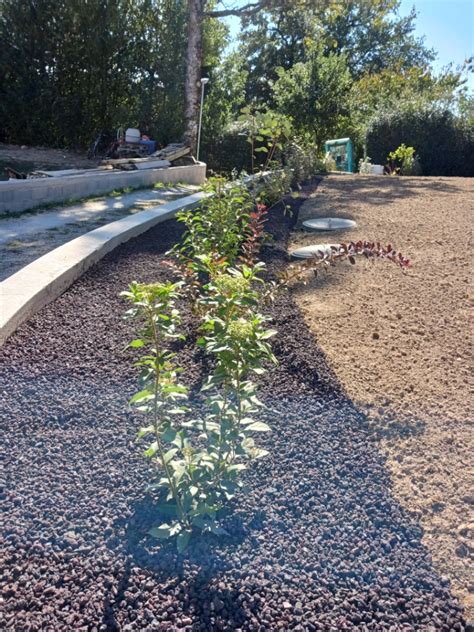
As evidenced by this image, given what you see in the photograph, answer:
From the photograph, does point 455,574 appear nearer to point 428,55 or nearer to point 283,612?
point 283,612

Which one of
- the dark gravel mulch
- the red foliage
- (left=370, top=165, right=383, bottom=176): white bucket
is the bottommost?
the dark gravel mulch

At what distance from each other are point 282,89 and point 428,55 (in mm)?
22641

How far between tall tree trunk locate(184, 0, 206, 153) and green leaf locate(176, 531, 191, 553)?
12.4 m

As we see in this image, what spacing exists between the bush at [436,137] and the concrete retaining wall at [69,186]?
29.3 feet

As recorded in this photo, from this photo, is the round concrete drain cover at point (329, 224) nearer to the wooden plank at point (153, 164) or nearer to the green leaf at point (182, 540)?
the green leaf at point (182, 540)

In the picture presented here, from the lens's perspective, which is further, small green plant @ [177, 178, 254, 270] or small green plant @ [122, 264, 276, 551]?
small green plant @ [177, 178, 254, 270]

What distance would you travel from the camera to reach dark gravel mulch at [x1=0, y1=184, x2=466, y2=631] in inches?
51.8

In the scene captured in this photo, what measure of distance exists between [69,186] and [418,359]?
18.9 feet

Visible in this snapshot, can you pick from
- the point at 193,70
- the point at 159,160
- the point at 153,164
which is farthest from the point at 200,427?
the point at 193,70

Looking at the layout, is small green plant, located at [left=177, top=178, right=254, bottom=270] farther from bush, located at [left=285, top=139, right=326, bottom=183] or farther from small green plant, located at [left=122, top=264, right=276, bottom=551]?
bush, located at [left=285, top=139, right=326, bottom=183]

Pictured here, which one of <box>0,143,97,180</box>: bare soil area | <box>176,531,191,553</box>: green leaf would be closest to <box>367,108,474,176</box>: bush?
<box>0,143,97,180</box>: bare soil area

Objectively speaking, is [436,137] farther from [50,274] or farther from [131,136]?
[50,274]

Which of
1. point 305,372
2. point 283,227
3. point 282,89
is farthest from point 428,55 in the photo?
point 305,372

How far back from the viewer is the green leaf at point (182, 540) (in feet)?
4.66
